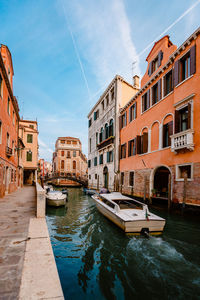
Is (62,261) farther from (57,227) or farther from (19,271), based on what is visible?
(57,227)

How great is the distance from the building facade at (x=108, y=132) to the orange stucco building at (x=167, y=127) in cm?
237

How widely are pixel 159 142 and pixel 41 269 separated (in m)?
11.2

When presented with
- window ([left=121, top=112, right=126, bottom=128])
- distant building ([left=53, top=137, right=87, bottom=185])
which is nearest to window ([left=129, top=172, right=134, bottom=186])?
window ([left=121, top=112, right=126, bottom=128])

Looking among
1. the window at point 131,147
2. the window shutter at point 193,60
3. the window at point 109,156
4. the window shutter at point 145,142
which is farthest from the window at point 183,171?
the window at point 109,156

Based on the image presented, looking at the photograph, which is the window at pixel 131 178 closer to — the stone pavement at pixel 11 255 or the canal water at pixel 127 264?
Answer: the canal water at pixel 127 264

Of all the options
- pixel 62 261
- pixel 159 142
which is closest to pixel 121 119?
pixel 159 142

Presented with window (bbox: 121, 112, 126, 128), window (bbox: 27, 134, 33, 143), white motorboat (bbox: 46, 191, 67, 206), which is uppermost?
window (bbox: 121, 112, 126, 128)

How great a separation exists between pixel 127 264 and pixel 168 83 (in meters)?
11.5

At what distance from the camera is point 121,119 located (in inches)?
765

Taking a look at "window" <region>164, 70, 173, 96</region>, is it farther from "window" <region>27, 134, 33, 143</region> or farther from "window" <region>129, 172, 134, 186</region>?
"window" <region>27, 134, 33, 143</region>

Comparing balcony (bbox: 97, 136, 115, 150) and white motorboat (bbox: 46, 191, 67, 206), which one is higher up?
balcony (bbox: 97, 136, 115, 150)

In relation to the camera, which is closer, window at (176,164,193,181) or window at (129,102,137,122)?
window at (176,164,193,181)

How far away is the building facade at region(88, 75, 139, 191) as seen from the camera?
20203 millimetres

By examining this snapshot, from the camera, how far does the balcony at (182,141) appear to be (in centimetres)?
911
